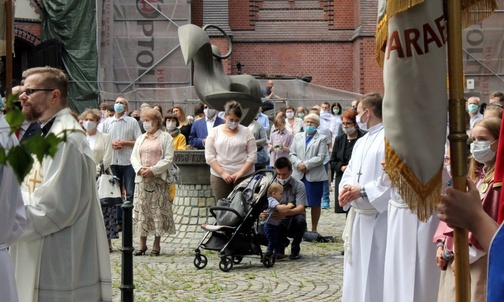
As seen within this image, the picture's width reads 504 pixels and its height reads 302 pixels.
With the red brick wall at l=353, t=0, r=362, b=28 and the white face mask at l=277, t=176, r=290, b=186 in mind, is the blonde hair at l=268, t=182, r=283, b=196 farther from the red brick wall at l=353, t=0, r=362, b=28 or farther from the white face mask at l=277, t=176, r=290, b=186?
the red brick wall at l=353, t=0, r=362, b=28

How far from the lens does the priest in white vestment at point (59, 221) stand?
5.56 metres

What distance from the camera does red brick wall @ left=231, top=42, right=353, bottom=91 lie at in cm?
3341

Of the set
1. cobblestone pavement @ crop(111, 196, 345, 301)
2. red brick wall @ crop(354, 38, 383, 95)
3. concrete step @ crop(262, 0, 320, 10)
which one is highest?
concrete step @ crop(262, 0, 320, 10)

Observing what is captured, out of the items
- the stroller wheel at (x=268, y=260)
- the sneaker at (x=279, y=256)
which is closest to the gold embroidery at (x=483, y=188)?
the stroller wheel at (x=268, y=260)

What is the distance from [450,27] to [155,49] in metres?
28.2

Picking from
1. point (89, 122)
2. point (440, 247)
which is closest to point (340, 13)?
point (89, 122)

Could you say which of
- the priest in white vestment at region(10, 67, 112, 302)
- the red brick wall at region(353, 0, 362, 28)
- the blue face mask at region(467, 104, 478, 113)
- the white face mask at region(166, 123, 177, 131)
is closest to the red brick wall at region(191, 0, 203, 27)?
the red brick wall at region(353, 0, 362, 28)

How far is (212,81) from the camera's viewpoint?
50.1 ft

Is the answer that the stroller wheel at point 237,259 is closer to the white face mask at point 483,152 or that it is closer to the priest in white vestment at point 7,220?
the white face mask at point 483,152

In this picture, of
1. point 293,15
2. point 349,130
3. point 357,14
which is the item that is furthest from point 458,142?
point 293,15

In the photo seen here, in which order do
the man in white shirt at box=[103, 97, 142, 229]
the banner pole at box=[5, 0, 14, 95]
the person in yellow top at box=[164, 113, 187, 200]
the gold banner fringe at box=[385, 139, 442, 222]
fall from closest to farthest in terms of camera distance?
1. the gold banner fringe at box=[385, 139, 442, 222]
2. the banner pole at box=[5, 0, 14, 95]
3. the man in white shirt at box=[103, 97, 142, 229]
4. the person in yellow top at box=[164, 113, 187, 200]

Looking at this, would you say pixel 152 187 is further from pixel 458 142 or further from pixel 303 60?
pixel 303 60

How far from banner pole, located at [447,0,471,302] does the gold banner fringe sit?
13.4 inches

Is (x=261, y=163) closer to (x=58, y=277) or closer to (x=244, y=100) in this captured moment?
(x=244, y=100)
